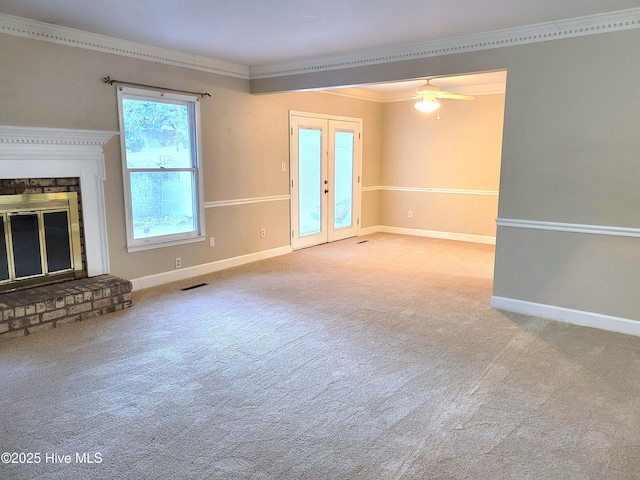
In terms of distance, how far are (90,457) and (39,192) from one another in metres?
2.76

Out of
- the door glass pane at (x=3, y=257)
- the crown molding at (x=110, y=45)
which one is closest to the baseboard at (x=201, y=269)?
the door glass pane at (x=3, y=257)

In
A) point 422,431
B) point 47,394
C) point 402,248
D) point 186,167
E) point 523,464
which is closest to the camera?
point 523,464

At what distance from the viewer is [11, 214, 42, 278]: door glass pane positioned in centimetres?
387

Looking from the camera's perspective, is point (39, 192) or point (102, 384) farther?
point (39, 192)

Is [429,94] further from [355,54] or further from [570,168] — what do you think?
[570,168]

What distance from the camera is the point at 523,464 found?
2.07 metres

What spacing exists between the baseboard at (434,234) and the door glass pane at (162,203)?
148 inches

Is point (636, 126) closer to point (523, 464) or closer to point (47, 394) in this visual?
point (523, 464)

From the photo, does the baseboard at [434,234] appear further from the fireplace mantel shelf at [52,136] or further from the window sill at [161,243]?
the fireplace mantel shelf at [52,136]

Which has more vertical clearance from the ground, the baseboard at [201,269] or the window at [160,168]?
the window at [160,168]

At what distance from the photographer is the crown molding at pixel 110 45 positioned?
12.1ft

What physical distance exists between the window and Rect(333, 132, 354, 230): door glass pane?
2.82m

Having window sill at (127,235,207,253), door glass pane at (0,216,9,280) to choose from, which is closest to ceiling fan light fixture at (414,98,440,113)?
window sill at (127,235,207,253)

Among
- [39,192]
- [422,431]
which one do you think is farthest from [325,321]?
[39,192]
